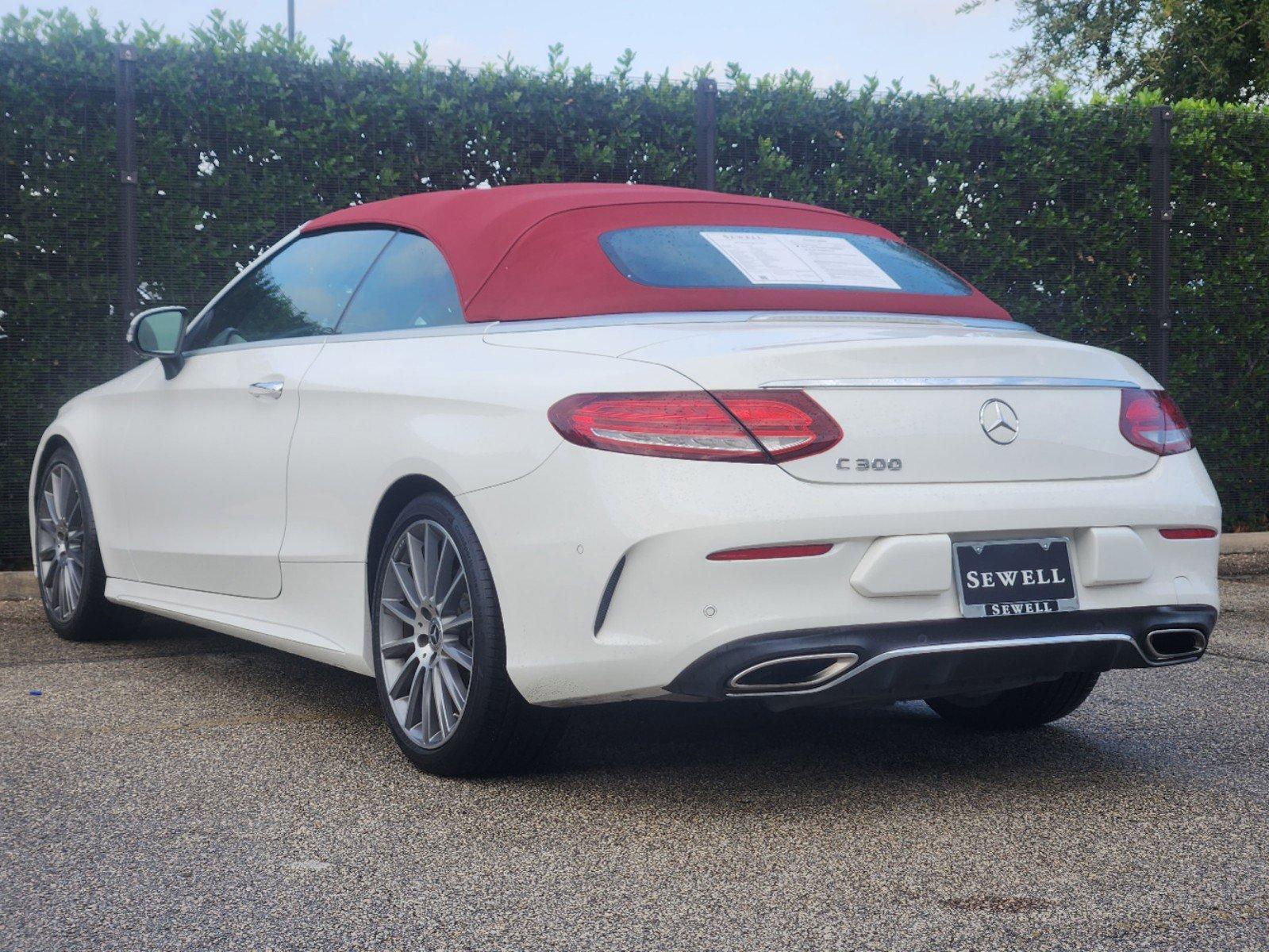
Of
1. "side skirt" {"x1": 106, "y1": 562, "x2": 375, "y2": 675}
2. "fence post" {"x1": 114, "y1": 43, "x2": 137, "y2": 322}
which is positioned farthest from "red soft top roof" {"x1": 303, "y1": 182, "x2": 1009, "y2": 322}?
"fence post" {"x1": 114, "y1": 43, "x2": 137, "y2": 322}

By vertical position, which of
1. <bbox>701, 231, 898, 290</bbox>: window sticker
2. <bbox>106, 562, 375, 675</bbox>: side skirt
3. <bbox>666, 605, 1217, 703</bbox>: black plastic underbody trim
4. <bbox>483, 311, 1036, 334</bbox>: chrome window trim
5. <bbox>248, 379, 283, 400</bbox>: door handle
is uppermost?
<bbox>701, 231, 898, 290</bbox>: window sticker

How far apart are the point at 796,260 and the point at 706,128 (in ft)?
15.0

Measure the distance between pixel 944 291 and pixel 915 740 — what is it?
4.20 ft

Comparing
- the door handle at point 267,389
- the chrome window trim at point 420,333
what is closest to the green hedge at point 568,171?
the door handle at point 267,389

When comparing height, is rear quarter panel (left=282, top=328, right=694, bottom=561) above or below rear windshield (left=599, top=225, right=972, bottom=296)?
below

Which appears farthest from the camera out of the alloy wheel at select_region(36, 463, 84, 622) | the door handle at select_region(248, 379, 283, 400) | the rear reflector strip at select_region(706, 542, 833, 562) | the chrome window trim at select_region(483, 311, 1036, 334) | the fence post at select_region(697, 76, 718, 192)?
the fence post at select_region(697, 76, 718, 192)

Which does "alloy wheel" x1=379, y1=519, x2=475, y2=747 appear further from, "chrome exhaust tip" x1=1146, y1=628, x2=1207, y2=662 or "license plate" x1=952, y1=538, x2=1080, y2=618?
"chrome exhaust tip" x1=1146, y1=628, x2=1207, y2=662

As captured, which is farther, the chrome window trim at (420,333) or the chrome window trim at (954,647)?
the chrome window trim at (420,333)

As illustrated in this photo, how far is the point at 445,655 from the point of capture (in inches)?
155

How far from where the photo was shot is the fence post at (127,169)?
25.3 feet

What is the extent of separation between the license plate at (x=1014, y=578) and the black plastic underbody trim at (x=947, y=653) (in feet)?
0.08

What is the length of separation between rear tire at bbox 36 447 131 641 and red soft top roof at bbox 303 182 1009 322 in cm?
211

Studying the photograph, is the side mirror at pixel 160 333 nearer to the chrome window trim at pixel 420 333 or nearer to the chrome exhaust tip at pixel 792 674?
the chrome window trim at pixel 420 333

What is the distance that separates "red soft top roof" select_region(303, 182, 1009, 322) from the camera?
4023mm
